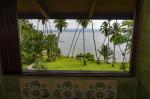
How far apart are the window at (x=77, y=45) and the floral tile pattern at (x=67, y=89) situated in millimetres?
14605

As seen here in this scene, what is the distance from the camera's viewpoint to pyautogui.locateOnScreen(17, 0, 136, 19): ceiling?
2.21 metres

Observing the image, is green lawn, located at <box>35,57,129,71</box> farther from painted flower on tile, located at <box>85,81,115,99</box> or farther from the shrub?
painted flower on tile, located at <box>85,81,115,99</box>

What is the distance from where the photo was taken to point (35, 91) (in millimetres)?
1747

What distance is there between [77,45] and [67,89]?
21174 mm

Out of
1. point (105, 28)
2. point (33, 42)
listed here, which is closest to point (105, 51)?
point (105, 28)

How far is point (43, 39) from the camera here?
18.4 metres

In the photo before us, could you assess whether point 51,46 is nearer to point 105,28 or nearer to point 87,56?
point 87,56

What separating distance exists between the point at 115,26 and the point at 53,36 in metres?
6.31

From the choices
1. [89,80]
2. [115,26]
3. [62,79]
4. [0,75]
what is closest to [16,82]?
[0,75]

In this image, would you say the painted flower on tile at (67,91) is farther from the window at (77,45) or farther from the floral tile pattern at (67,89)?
the window at (77,45)

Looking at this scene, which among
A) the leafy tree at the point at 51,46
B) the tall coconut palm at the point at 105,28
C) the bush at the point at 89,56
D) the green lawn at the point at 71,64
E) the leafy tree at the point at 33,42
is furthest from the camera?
the bush at the point at 89,56

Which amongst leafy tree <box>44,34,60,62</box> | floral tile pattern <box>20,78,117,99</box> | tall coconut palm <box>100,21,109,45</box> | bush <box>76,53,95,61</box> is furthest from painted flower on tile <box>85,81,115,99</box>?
bush <box>76,53,95,61</box>

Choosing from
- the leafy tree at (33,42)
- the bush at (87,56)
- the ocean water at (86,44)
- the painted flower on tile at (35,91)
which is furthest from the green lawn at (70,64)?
the painted flower on tile at (35,91)

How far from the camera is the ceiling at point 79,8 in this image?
2.21 m
